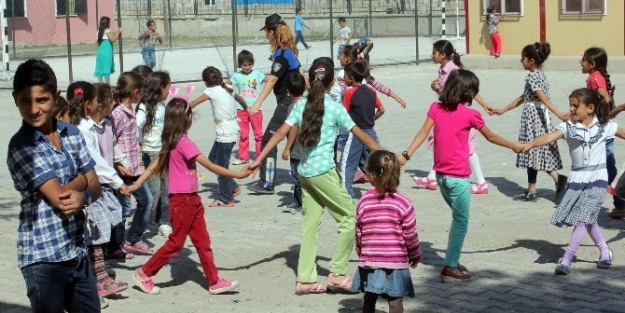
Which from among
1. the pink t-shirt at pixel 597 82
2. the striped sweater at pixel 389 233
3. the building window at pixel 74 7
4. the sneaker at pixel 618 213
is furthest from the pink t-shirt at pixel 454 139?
the building window at pixel 74 7

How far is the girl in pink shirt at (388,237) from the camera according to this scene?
6.21 meters

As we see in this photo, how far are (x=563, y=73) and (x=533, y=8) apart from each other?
3209 millimetres

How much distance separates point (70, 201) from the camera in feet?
14.7

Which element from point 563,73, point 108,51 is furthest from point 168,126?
point 563,73

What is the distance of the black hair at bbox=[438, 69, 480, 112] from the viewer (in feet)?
24.5

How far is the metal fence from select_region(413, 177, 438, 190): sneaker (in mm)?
23254

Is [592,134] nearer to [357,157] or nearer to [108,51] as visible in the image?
[357,157]

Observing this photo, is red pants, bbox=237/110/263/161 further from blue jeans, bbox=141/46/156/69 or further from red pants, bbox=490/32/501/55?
red pants, bbox=490/32/501/55

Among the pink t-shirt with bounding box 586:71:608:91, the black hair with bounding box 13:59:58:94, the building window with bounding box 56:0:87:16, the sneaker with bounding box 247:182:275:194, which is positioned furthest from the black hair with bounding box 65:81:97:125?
the building window with bounding box 56:0:87:16

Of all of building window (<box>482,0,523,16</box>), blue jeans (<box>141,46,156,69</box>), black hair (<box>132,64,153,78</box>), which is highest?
building window (<box>482,0,523,16</box>)

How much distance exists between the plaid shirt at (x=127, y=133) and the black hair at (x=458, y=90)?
2618 mm

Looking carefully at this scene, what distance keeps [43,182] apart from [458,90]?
3749 mm

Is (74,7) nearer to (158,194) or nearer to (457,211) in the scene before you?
(158,194)

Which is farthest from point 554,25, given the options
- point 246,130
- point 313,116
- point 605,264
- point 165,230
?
point 313,116
